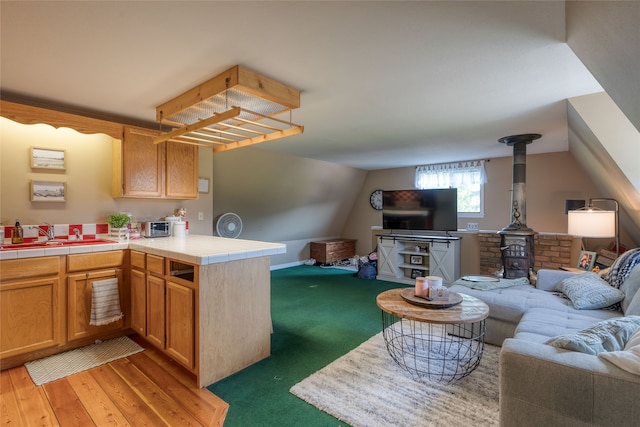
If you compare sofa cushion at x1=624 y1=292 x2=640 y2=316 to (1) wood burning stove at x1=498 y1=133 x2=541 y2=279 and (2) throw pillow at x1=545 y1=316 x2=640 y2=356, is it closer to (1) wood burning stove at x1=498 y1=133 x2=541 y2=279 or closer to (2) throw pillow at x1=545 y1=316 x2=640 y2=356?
(2) throw pillow at x1=545 y1=316 x2=640 y2=356

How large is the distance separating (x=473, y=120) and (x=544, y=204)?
283cm

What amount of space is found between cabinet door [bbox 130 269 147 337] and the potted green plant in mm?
463

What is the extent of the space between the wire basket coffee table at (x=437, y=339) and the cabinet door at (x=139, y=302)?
2008 mm

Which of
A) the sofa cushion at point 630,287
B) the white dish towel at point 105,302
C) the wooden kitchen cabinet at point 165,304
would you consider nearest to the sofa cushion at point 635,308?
the sofa cushion at point 630,287

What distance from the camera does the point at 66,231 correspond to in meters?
2.86

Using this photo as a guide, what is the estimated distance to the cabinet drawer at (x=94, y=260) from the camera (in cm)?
253

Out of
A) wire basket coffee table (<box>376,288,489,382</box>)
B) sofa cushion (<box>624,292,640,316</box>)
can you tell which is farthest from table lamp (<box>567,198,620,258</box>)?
wire basket coffee table (<box>376,288,489,382</box>)

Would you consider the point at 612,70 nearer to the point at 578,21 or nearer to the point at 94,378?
the point at 578,21

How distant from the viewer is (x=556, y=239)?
174 inches

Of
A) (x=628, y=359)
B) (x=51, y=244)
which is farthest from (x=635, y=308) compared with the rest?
(x=51, y=244)

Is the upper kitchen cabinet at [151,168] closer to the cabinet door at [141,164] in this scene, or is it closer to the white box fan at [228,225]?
the cabinet door at [141,164]

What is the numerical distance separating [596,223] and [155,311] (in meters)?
4.27

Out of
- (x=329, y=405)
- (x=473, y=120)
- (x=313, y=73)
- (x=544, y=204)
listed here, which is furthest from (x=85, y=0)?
(x=544, y=204)

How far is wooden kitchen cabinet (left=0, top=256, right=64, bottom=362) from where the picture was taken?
88.6 inches
